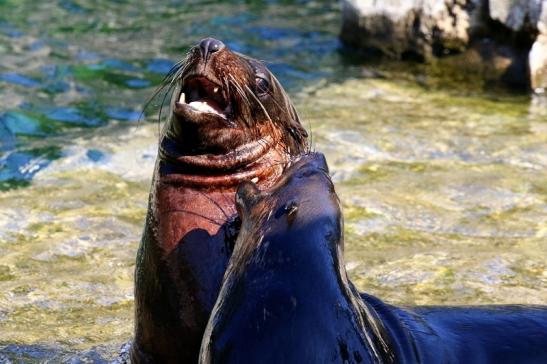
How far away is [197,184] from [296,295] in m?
1.35

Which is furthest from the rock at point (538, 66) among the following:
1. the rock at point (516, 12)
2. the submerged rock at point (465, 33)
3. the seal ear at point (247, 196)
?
the seal ear at point (247, 196)

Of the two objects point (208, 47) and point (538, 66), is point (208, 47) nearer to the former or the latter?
point (208, 47)

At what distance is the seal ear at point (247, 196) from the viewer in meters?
3.48

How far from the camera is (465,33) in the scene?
11383 millimetres

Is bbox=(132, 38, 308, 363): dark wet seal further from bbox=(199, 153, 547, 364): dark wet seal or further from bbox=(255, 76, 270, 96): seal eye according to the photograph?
bbox=(199, 153, 547, 364): dark wet seal

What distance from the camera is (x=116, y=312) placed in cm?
568

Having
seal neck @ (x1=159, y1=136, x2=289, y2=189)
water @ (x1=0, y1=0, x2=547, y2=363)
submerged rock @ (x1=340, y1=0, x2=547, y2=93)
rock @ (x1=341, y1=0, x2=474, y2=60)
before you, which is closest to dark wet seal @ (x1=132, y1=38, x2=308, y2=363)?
seal neck @ (x1=159, y1=136, x2=289, y2=189)

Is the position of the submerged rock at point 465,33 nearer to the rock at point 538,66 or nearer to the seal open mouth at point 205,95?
the rock at point 538,66

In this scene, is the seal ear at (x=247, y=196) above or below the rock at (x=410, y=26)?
above

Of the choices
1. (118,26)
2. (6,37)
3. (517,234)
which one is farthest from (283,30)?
(517,234)

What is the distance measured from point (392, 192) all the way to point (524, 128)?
2.28m

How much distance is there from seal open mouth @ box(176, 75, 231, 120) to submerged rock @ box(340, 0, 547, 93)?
6760 mm

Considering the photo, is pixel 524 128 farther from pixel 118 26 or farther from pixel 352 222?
pixel 118 26

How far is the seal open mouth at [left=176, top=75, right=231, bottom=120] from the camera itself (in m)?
4.34
